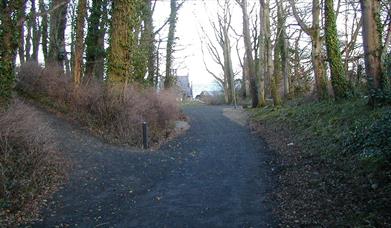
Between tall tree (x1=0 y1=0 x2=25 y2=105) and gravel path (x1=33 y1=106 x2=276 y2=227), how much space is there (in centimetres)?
233

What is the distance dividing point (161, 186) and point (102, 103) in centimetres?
719

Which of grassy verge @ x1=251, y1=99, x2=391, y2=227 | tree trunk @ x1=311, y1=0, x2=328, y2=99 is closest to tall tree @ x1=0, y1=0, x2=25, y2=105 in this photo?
grassy verge @ x1=251, y1=99, x2=391, y2=227

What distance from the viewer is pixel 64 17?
23781 millimetres

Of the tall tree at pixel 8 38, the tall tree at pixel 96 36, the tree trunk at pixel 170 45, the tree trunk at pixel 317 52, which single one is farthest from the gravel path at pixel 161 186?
the tree trunk at pixel 170 45

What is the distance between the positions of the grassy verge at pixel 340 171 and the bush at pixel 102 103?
5.62 metres

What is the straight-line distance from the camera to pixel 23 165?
895cm

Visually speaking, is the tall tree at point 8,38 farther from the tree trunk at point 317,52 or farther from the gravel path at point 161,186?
the tree trunk at point 317,52

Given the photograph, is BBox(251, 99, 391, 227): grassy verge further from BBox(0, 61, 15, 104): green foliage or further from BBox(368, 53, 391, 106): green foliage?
BBox(0, 61, 15, 104): green foliage

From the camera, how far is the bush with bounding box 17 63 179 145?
15.8 m

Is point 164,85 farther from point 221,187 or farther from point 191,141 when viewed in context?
point 221,187

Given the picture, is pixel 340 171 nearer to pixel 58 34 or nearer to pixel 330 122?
pixel 330 122

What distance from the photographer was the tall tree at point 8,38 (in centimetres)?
1280

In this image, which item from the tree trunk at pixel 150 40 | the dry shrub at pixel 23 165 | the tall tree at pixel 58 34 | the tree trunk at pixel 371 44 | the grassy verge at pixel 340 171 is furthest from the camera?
the tree trunk at pixel 150 40

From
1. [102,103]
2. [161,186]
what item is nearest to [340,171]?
[161,186]
